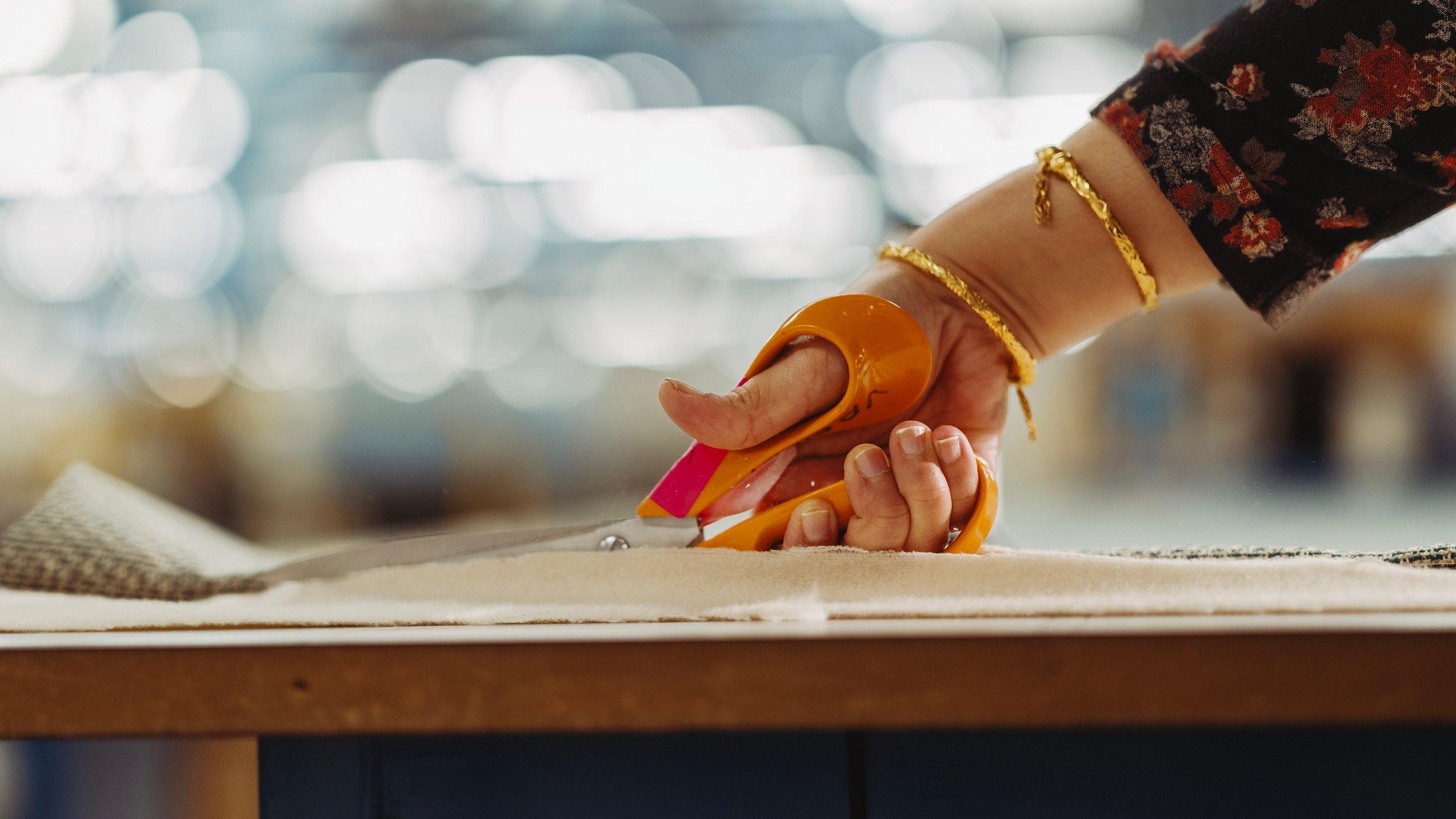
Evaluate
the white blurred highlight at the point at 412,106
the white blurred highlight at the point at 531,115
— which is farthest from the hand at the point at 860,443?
the white blurred highlight at the point at 412,106

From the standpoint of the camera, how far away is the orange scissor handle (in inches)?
19.1

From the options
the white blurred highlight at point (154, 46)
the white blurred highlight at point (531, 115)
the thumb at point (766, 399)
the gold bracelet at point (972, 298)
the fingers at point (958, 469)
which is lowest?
the fingers at point (958, 469)

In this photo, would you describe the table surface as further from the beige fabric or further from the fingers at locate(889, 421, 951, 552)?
the fingers at locate(889, 421, 951, 552)

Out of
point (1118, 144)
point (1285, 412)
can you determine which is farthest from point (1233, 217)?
point (1285, 412)

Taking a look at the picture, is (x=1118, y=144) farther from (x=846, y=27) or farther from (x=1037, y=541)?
(x=846, y=27)

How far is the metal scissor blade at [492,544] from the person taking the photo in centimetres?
48

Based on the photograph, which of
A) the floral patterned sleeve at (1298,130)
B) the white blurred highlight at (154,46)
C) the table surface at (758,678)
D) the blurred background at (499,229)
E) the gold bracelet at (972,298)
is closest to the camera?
the table surface at (758,678)

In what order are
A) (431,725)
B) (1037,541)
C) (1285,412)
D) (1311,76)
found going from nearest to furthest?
1. (431,725)
2. (1311,76)
3. (1037,541)
4. (1285,412)

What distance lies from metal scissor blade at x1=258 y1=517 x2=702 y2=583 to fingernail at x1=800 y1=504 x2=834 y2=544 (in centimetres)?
6

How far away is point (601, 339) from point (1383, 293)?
2.03 m

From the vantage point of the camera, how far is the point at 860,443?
558mm

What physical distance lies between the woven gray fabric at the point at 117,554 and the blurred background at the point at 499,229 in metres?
1.75

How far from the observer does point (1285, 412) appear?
152cm

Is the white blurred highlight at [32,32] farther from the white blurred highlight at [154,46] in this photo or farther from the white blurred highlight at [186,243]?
the white blurred highlight at [186,243]
